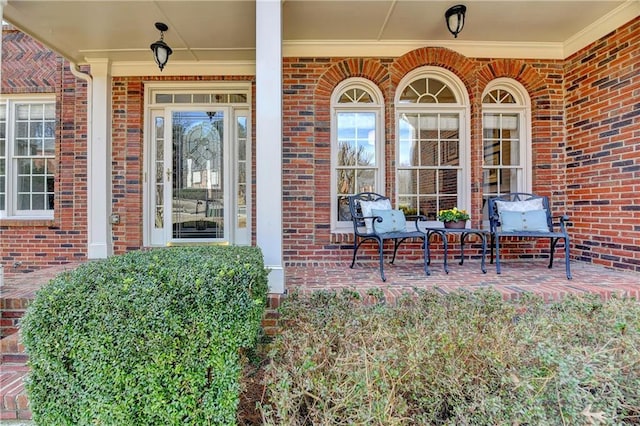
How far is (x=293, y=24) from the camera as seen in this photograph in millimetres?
3730

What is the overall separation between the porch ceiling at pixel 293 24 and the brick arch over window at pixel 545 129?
44 centimetres

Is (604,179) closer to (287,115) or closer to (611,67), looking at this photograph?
(611,67)

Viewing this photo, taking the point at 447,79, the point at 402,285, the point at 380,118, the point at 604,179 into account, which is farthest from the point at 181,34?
the point at 604,179

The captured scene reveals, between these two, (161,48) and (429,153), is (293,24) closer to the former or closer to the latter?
(161,48)

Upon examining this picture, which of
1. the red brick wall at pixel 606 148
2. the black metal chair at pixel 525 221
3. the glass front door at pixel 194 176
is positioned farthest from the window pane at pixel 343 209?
the red brick wall at pixel 606 148

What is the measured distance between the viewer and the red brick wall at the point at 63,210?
4.57 m

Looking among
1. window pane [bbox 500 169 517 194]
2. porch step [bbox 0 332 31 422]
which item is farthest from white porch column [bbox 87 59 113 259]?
window pane [bbox 500 169 517 194]

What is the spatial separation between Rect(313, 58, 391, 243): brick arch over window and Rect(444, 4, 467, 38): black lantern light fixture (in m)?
0.92

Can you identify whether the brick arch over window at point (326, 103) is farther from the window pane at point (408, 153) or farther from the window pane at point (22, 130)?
the window pane at point (22, 130)

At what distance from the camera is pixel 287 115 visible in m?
4.20

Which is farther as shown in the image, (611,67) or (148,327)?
(611,67)

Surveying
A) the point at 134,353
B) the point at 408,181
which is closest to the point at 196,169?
the point at 408,181

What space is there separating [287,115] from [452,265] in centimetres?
268

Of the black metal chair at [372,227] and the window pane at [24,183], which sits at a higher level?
the window pane at [24,183]
